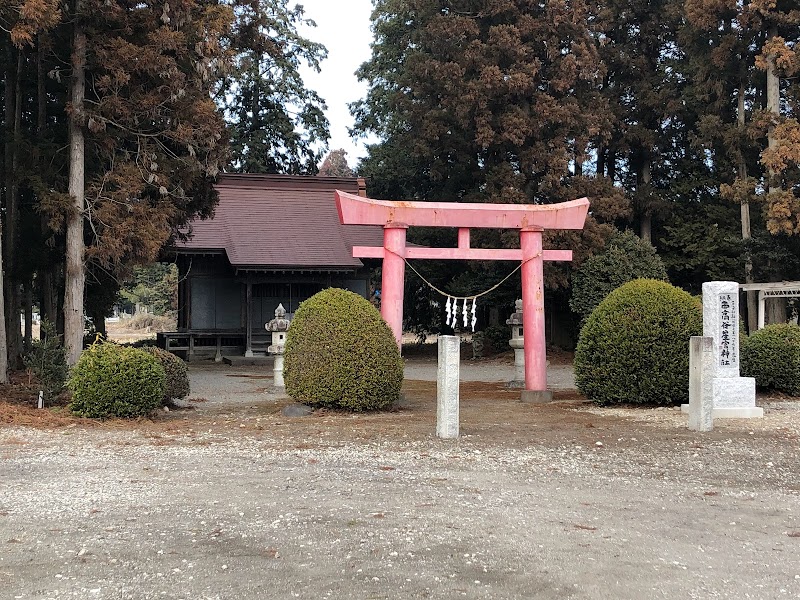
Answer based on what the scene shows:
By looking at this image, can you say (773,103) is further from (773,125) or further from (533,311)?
(533,311)

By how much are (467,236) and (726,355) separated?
4.39 meters

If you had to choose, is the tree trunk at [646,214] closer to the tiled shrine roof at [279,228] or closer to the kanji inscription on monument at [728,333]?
the tiled shrine roof at [279,228]

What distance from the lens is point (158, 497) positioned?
228 inches

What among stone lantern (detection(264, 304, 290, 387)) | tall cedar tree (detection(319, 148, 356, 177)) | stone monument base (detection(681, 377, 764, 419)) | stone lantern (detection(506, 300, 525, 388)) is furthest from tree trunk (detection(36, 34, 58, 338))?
tall cedar tree (detection(319, 148, 356, 177))

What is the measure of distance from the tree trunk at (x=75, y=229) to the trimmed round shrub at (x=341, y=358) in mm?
4798

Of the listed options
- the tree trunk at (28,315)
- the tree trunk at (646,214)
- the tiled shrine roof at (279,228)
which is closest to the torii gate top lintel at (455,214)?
the tree trunk at (28,315)

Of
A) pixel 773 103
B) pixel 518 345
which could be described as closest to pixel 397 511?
pixel 518 345

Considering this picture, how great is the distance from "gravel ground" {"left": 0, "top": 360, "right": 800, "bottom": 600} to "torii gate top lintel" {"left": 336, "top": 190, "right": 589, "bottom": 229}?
398 cm

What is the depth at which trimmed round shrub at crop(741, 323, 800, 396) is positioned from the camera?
1305 cm

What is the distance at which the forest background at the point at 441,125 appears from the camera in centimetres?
1354

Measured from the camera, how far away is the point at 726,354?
35.5 feet

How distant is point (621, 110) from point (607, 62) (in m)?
1.75

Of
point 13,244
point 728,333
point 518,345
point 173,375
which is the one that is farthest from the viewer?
point 518,345

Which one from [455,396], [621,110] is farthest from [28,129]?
[621,110]
